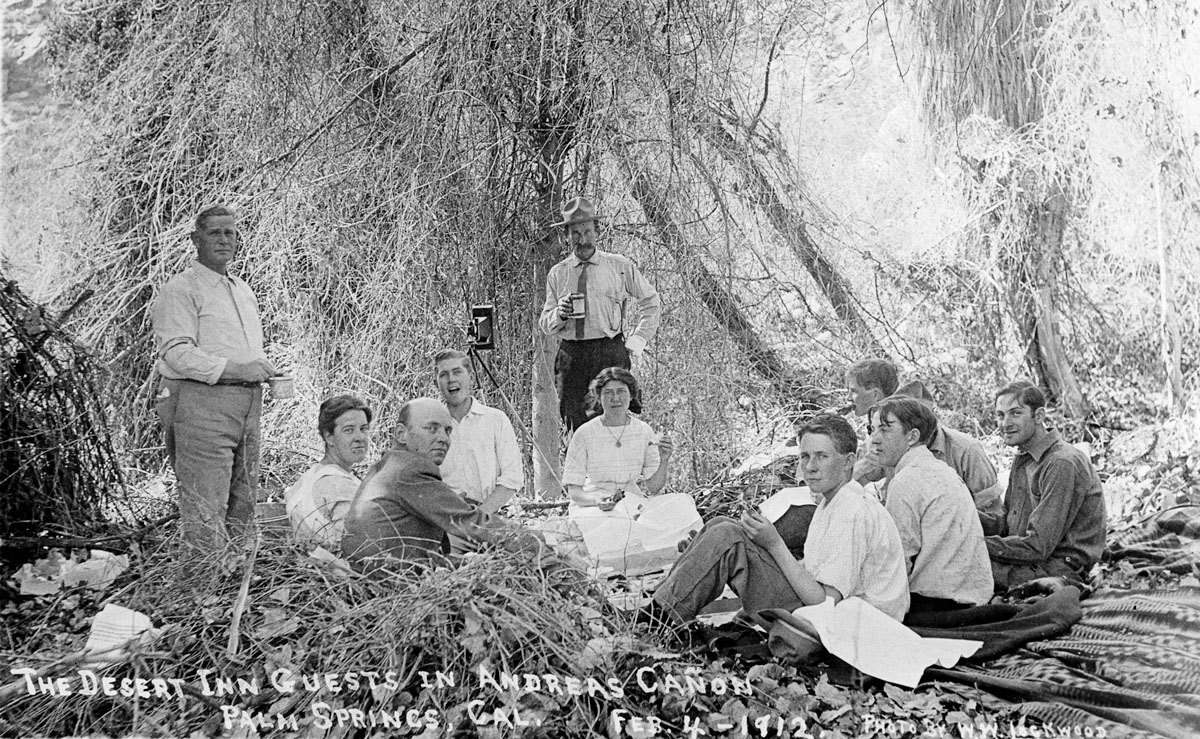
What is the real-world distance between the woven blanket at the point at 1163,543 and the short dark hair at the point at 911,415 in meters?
1.43

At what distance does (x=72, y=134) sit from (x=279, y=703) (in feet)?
17.7

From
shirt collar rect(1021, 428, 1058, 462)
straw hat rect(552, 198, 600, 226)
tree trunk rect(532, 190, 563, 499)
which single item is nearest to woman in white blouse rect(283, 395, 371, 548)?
straw hat rect(552, 198, 600, 226)

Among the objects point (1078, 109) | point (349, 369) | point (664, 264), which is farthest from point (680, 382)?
point (1078, 109)

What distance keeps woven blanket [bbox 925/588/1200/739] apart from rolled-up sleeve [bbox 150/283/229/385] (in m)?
2.73

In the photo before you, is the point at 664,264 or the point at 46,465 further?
the point at 664,264

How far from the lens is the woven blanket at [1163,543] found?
4562mm

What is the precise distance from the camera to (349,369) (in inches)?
258

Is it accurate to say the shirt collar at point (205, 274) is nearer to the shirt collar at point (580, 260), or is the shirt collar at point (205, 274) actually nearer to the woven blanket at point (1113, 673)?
the shirt collar at point (580, 260)

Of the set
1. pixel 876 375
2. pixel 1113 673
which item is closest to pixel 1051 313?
pixel 876 375

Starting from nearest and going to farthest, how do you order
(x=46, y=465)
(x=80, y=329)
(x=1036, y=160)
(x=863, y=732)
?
(x=863, y=732) → (x=46, y=465) → (x=80, y=329) → (x=1036, y=160)

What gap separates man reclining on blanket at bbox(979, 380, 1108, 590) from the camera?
4.05m

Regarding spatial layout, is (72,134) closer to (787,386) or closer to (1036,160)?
(787,386)

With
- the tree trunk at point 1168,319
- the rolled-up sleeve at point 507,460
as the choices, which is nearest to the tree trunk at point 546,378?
the rolled-up sleeve at point 507,460

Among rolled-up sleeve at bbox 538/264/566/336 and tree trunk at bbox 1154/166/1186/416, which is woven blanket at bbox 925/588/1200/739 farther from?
tree trunk at bbox 1154/166/1186/416
